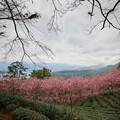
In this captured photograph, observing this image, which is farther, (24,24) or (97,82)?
(97,82)

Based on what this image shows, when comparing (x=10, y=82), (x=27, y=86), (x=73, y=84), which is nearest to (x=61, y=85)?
(x=73, y=84)

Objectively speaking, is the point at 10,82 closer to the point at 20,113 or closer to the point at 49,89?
the point at 49,89

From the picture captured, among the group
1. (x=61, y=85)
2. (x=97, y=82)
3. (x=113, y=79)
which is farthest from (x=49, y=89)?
(x=113, y=79)

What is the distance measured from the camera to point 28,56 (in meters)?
3.28

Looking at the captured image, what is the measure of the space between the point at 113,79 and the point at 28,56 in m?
26.9

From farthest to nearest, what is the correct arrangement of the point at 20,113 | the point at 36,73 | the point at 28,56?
1. the point at 36,73
2. the point at 20,113
3. the point at 28,56

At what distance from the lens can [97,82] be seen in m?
27.1

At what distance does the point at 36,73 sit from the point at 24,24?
111 feet

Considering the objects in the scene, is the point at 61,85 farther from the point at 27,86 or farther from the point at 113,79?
the point at 113,79

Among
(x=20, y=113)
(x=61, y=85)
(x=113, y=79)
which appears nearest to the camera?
(x=20, y=113)

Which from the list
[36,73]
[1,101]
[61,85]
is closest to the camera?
[1,101]

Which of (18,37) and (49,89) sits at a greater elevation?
(18,37)

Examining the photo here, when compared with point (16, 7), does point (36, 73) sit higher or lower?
lower

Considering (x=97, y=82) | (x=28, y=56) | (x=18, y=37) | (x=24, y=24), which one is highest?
(x=24, y=24)
